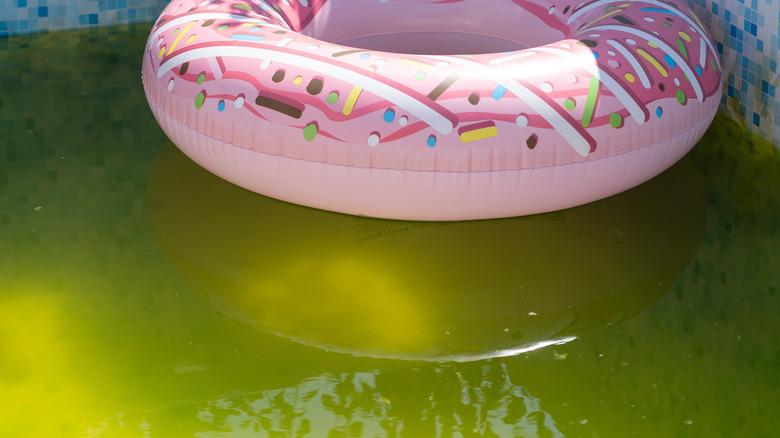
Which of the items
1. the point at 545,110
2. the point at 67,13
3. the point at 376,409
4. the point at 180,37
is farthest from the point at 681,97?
the point at 67,13

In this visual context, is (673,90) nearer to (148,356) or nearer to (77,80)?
(148,356)

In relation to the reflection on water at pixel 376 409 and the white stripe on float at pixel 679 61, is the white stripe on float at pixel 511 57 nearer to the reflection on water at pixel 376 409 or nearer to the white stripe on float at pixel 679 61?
the white stripe on float at pixel 679 61

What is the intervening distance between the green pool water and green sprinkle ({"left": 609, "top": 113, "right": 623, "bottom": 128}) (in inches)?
12.2

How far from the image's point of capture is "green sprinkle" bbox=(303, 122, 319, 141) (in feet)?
7.37

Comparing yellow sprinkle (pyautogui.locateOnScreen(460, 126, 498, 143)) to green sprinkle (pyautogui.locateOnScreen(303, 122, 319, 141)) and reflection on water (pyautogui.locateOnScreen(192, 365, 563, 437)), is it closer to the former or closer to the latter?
green sprinkle (pyautogui.locateOnScreen(303, 122, 319, 141))

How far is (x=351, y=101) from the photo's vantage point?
2234 millimetres

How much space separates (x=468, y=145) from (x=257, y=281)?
1.76ft

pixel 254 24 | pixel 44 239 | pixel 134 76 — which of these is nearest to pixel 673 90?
pixel 254 24

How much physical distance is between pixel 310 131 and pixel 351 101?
0.11 m

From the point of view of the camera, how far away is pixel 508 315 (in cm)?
222

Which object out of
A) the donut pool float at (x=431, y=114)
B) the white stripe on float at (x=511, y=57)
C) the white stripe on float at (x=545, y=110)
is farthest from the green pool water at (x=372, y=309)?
the white stripe on float at (x=511, y=57)

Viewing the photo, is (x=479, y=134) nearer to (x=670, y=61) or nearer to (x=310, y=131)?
(x=310, y=131)

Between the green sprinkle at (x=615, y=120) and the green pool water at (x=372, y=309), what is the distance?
12.2 inches

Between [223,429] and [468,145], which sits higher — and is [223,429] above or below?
below
